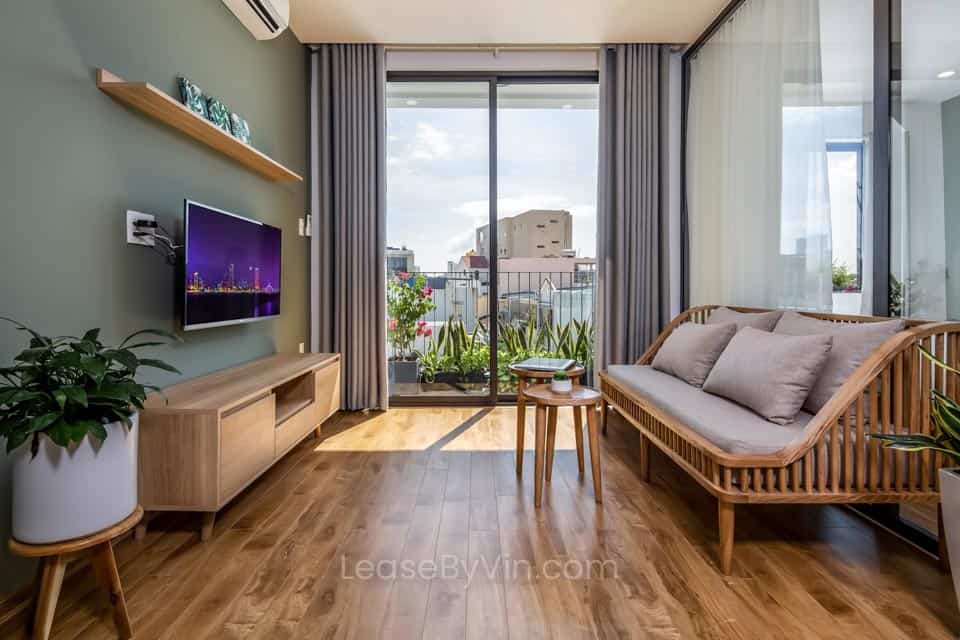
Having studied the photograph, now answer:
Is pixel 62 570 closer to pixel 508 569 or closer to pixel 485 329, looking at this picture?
pixel 508 569

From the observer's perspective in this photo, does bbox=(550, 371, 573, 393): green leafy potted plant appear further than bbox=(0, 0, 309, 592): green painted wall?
Yes

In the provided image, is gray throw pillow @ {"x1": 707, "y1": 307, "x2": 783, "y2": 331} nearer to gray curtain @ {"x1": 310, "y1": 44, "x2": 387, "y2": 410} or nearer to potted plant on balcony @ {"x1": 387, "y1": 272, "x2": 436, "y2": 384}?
potted plant on balcony @ {"x1": 387, "y1": 272, "x2": 436, "y2": 384}

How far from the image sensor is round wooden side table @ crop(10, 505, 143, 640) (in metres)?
1.23

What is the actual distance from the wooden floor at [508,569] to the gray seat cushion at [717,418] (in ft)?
1.41

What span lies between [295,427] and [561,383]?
142cm

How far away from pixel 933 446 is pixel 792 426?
0.47 m

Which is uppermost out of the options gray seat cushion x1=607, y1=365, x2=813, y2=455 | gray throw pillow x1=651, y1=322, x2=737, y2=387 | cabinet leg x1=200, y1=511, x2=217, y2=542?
→ gray throw pillow x1=651, y1=322, x2=737, y2=387

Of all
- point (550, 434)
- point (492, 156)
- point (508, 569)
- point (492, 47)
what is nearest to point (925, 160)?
point (550, 434)

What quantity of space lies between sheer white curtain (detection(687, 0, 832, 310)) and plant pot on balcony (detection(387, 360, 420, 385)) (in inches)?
90.2

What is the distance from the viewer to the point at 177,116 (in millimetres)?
2078

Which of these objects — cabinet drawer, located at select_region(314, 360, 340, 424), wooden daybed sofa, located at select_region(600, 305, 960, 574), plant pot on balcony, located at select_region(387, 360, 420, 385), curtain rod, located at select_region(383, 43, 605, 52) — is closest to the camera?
wooden daybed sofa, located at select_region(600, 305, 960, 574)

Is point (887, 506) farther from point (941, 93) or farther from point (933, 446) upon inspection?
point (941, 93)

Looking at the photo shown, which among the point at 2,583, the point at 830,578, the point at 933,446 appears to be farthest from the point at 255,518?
the point at 933,446

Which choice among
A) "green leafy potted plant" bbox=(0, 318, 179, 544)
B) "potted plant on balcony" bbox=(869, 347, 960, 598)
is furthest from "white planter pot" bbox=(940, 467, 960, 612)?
"green leafy potted plant" bbox=(0, 318, 179, 544)
